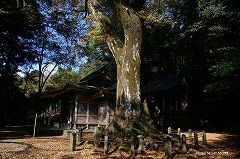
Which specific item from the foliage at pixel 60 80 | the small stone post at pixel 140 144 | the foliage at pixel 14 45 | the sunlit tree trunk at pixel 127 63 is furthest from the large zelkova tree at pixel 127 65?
the foliage at pixel 60 80

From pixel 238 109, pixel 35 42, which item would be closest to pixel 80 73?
pixel 35 42

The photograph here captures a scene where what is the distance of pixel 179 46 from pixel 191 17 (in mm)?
3822

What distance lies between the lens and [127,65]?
12305 mm

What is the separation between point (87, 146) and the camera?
39.6ft

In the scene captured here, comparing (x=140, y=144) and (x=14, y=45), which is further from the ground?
(x=14, y=45)

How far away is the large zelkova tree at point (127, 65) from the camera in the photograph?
11.7 m

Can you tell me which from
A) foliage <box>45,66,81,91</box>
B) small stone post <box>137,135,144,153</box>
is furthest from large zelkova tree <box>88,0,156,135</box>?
foliage <box>45,66,81,91</box>

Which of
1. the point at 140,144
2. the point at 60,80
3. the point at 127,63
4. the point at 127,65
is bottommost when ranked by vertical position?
the point at 140,144

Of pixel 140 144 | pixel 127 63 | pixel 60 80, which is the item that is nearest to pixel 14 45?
pixel 127 63

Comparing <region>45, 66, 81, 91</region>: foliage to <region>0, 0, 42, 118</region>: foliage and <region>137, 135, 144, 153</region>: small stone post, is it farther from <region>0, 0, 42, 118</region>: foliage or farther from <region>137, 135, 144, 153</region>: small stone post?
<region>137, 135, 144, 153</region>: small stone post

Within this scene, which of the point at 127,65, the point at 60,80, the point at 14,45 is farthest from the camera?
the point at 60,80

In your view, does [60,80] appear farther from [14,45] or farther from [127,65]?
[127,65]

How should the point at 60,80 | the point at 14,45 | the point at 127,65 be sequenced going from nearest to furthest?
the point at 127,65
the point at 14,45
the point at 60,80

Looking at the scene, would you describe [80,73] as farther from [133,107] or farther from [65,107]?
[133,107]
